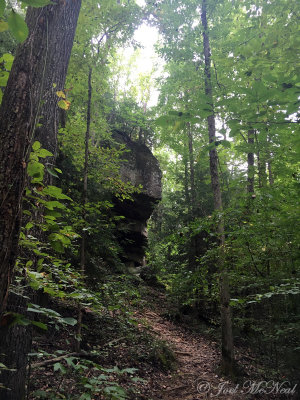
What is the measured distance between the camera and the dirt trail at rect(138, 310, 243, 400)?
17.2 feet

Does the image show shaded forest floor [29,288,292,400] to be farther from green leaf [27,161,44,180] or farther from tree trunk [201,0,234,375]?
green leaf [27,161,44,180]

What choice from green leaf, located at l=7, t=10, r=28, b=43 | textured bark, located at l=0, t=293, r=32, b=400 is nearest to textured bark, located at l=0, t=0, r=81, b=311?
green leaf, located at l=7, t=10, r=28, b=43

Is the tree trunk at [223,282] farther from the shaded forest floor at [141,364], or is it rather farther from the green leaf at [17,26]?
the green leaf at [17,26]

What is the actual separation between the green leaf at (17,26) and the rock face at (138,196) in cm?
1196

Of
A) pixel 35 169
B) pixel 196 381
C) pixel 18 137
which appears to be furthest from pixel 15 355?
pixel 196 381

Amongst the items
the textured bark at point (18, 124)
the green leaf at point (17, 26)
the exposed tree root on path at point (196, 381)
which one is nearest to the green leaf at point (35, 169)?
the textured bark at point (18, 124)

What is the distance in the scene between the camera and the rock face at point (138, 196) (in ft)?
44.5

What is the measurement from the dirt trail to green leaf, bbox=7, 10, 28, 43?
228 inches

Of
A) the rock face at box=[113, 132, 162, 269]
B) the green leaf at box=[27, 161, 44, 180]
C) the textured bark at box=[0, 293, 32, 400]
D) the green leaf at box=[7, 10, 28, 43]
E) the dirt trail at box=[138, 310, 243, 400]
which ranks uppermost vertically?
the rock face at box=[113, 132, 162, 269]

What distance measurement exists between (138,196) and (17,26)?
1264cm

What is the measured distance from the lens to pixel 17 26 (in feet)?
3.31

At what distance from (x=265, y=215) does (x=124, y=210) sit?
32.8ft

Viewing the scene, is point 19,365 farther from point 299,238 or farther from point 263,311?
point 263,311

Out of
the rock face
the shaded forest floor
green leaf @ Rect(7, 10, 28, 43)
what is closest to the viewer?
green leaf @ Rect(7, 10, 28, 43)
